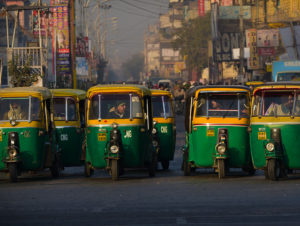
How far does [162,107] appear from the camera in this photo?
23.0m

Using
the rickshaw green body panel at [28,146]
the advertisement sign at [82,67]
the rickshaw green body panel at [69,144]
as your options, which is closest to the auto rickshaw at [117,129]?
the rickshaw green body panel at [28,146]

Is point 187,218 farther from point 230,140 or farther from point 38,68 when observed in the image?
point 38,68

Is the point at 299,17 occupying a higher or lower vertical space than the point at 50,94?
higher

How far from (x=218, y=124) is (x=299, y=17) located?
64.0m

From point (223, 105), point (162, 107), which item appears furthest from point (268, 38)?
point (223, 105)

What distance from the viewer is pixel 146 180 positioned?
1877 cm

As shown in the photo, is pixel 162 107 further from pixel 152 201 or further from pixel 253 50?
pixel 253 50

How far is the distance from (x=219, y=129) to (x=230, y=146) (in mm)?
455

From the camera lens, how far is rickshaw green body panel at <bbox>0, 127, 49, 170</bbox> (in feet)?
61.3

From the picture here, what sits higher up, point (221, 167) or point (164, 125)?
point (164, 125)

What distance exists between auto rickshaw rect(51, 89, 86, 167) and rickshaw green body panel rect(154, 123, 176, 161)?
215cm

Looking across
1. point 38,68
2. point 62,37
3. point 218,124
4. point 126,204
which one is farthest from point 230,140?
point 62,37

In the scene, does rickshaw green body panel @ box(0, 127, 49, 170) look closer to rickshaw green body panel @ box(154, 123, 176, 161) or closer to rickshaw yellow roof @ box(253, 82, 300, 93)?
rickshaw green body panel @ box(154, 123, 176, 161)

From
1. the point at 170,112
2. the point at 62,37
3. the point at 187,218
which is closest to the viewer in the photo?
the point at 187,218
